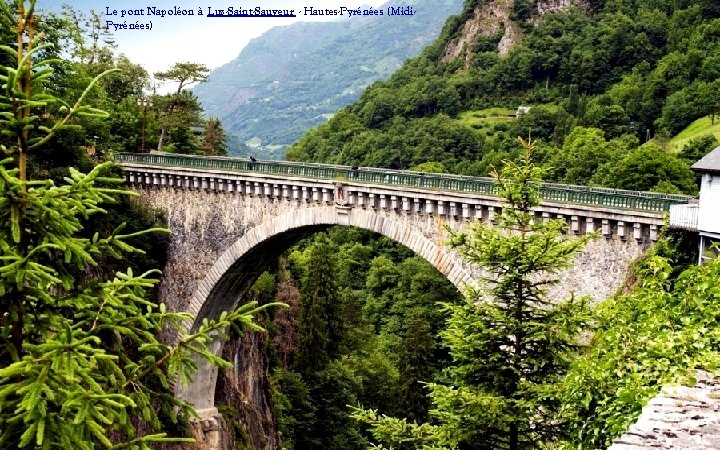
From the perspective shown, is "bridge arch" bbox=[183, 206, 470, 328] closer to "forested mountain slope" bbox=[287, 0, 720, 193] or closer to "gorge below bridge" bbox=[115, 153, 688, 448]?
"gorge below bridge" bbox=[115, 153, 688, 448]

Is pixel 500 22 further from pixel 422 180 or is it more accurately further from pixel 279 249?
pixel 422 180

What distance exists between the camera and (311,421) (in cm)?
5112

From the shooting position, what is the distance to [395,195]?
29.0 meters

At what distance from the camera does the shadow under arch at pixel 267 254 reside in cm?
2773

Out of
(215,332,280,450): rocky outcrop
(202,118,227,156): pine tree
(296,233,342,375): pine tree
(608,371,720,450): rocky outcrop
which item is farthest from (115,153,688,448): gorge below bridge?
(202,118,227,156): pine tree

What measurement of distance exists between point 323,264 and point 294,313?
4.52m

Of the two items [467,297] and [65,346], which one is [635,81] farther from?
[65,346]

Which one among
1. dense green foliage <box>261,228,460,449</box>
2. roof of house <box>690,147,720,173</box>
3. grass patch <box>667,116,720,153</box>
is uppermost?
grass patch <box>667,116,720,153</box>

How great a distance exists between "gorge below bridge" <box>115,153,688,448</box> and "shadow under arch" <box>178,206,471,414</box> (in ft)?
0.18

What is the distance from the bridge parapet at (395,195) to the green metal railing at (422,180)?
0.04 metres

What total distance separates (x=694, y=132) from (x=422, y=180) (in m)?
57.8

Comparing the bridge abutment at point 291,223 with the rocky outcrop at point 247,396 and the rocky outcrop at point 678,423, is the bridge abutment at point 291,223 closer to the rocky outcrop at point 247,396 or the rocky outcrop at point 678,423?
the rocky outcrop at point 247,396

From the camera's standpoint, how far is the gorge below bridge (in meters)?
22.6

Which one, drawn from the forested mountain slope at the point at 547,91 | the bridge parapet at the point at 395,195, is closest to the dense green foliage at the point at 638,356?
the bridge parapet at the point at 395,195
